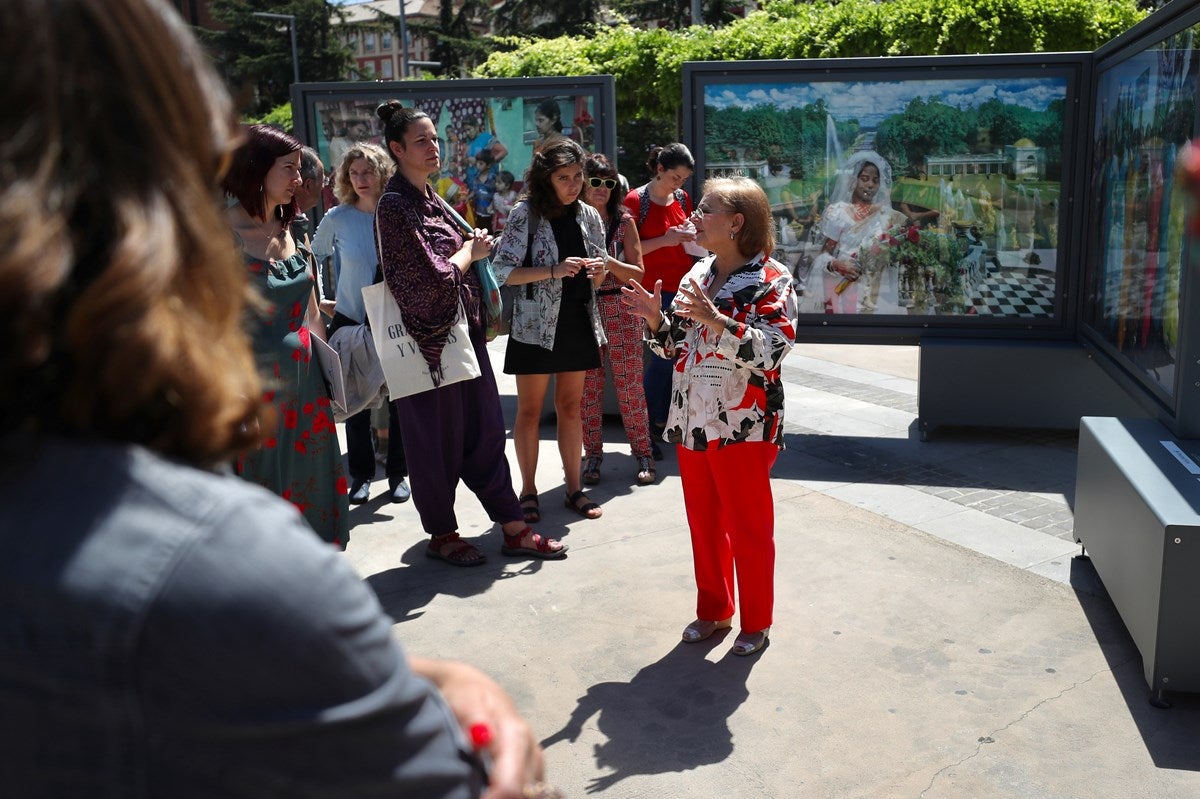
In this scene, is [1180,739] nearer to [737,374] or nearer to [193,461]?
[737,374]

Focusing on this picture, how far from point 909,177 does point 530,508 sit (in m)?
3.39

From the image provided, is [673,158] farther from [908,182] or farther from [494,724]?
[494,724]

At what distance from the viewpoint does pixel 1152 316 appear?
17.5 feet

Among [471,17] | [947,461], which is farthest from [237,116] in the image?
[471,17]

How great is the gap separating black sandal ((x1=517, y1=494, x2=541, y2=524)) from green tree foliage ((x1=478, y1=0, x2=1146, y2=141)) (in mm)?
12721

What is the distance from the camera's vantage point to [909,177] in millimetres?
7023

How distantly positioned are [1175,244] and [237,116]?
198 inches

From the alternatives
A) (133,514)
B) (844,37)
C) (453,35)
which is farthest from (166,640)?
(453,35)

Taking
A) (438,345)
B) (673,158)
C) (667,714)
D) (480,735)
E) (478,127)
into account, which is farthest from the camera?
(478,127)

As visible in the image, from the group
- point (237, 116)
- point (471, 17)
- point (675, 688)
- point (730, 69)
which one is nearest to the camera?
point (237, 116)

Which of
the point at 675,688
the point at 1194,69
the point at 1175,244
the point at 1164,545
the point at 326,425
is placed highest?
the point at 1194,69

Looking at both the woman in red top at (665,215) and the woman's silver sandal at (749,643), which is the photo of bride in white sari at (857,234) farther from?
the woman's silver sandal at (749,643)

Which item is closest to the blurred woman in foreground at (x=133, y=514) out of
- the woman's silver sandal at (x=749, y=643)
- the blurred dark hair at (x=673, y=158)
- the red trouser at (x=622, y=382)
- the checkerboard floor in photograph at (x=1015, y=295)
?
the woman's silver sandal at (x=749, y=643)

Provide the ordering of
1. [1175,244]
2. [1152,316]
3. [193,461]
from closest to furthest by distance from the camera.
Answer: [193,461], [1175,244], [1152,316]
